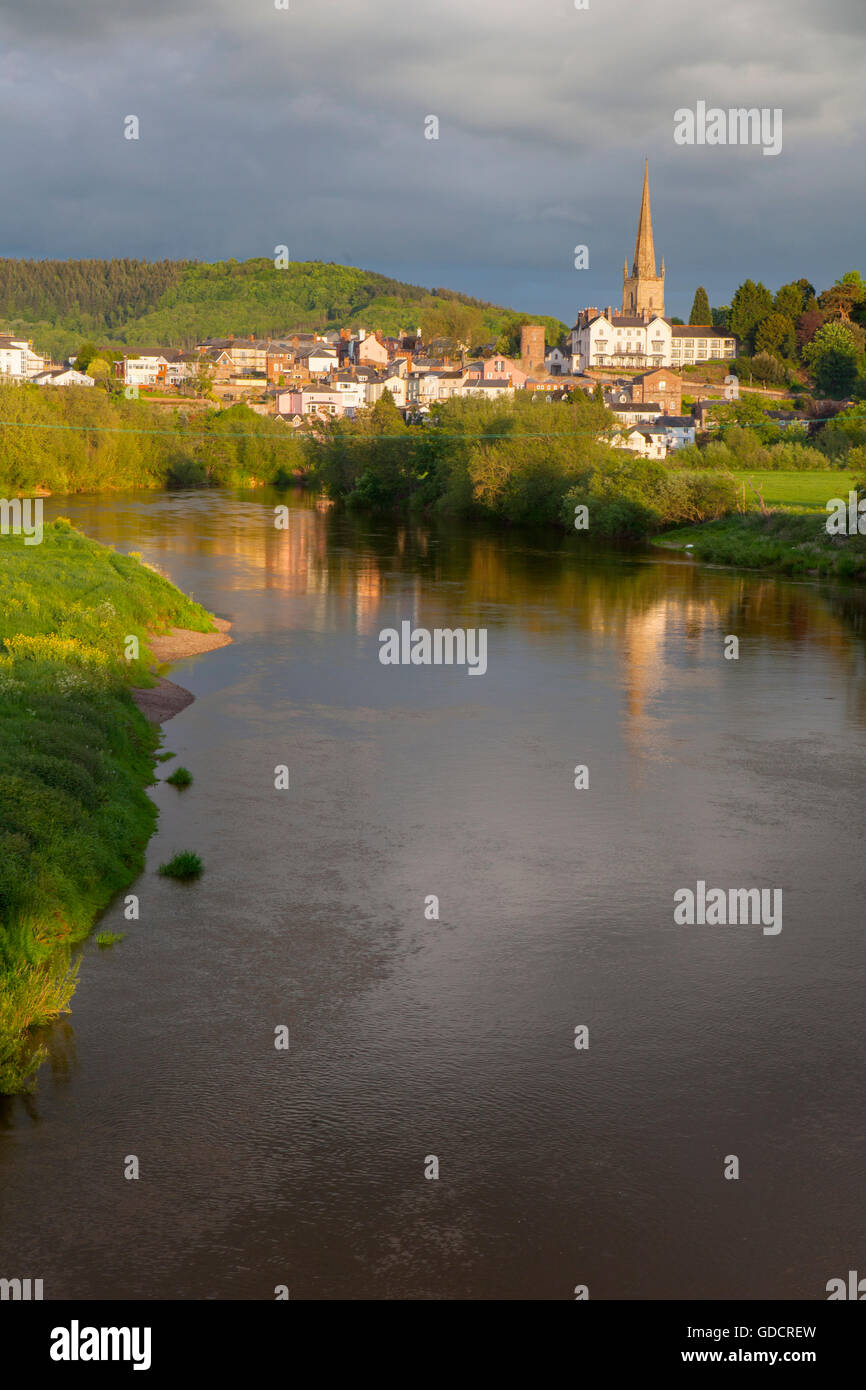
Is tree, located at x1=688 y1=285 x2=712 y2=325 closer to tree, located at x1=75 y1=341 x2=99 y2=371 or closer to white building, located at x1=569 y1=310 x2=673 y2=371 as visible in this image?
white building, located at x1=569 y1=310 x2=673 y2=371

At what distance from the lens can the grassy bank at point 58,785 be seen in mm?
11945

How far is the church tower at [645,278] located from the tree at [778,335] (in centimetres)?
2681

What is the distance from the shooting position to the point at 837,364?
98.0 meters

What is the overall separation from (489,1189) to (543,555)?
42076 millimetres

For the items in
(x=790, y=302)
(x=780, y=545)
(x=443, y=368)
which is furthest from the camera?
(x=443, y=368)

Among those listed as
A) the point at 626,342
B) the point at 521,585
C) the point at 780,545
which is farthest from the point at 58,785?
the point at 626,342

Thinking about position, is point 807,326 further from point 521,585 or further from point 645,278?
point 521,585

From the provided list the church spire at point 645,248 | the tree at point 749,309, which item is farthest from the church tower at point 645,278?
the tree at point 749,309

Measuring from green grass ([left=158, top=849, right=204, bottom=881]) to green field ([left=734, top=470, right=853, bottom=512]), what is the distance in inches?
1594

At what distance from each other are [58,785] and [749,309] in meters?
118

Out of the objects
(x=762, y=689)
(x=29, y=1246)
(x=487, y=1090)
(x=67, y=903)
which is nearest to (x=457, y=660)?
(x=762, y=689)

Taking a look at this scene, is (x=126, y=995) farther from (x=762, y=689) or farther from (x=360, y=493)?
(x=360, y=493)
